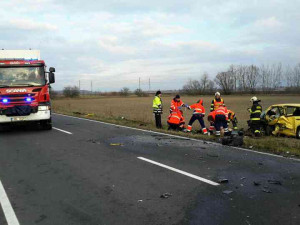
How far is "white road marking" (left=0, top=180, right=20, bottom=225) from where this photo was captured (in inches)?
152

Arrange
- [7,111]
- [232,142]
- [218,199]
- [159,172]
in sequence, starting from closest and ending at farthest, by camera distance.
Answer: [218,199] < [159,172] < [232,142] < [7,111]

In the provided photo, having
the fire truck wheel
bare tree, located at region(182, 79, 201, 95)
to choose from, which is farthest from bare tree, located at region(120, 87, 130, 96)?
the fire truck wheel

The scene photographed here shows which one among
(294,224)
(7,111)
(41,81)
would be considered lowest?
(294,224)

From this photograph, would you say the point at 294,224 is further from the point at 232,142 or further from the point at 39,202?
the point at 232,142

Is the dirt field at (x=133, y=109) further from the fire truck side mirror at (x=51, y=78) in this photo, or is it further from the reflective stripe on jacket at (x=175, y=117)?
the fire truck side mirror at (x=51, y=78)

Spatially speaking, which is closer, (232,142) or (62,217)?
(62,217)

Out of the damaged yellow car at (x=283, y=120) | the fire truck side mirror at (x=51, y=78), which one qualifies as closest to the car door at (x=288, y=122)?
the damaged yellow car at (x=283, y=120)

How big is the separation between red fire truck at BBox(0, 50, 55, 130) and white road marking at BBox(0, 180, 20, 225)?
23.9 ft

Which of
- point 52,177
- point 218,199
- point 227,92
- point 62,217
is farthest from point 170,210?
point 227,92

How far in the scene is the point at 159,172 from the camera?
235 inches

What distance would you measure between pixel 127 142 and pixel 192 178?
4.31m

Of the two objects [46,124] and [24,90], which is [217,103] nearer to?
[46,124]

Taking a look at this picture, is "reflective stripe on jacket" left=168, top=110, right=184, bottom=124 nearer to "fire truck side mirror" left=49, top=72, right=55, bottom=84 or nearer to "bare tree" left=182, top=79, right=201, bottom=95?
"fire truck side mirror" left=49, top=72, right=55, bottom=84

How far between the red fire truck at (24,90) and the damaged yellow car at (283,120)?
8.94m
